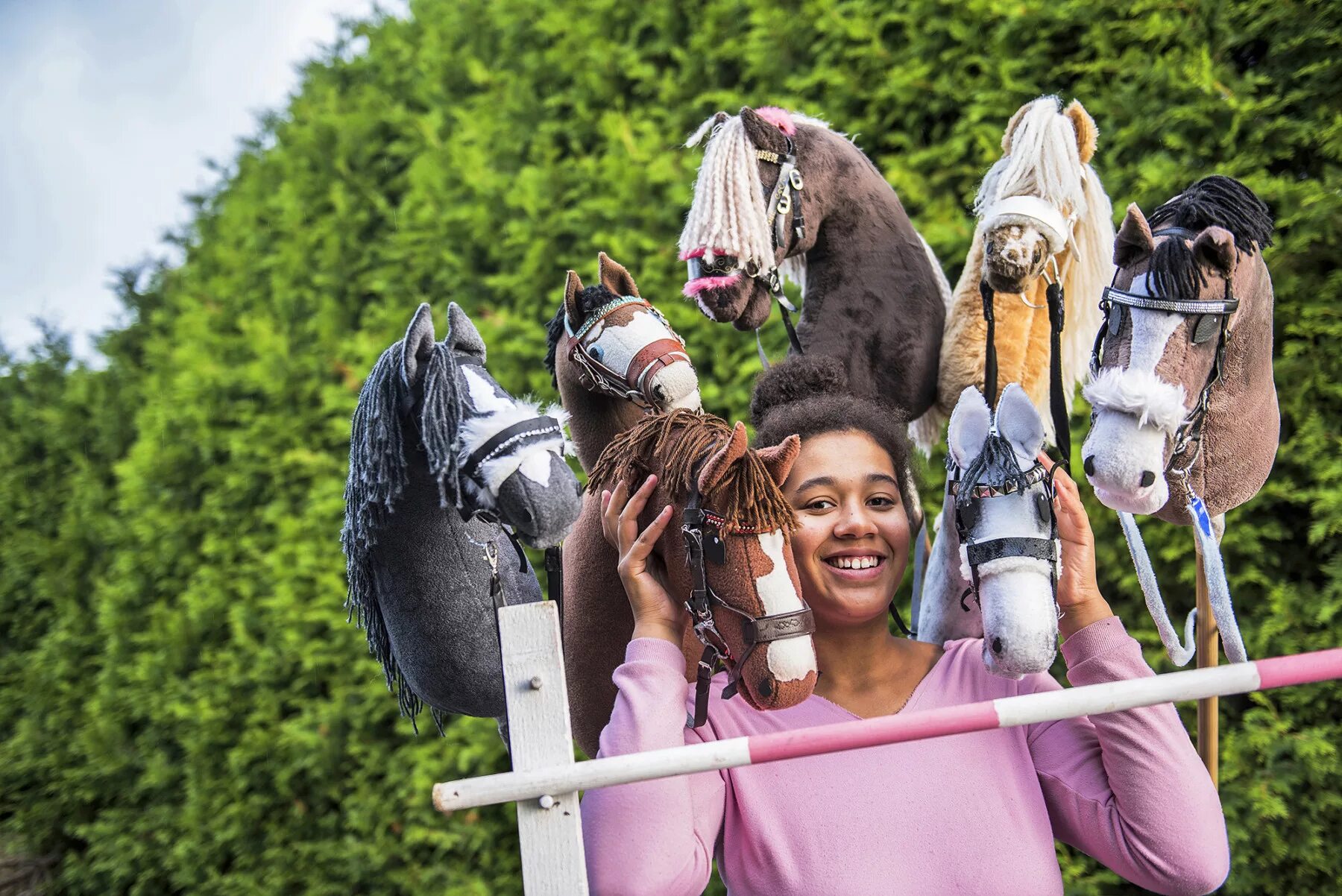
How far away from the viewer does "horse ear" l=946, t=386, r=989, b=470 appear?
168 centimetres

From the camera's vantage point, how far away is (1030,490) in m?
1.58

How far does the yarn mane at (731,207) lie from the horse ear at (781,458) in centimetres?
44

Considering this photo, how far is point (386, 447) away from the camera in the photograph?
1.69 m

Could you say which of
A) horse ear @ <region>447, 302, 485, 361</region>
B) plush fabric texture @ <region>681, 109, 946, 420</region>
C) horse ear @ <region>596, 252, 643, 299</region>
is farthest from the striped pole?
horse ear @ <region>596, 252, 643, 299</region>

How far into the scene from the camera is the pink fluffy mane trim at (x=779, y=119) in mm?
2049

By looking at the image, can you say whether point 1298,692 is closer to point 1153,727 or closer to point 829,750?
point 1153,727

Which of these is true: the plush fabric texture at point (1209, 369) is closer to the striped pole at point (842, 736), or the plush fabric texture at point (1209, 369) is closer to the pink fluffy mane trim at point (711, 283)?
the striped pole at point (842, 736)

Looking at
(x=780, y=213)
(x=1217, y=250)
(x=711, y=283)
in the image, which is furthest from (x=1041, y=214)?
(x=711, y=283)

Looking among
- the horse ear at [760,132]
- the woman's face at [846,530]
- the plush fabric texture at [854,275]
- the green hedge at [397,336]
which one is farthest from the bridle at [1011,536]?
the green hedge at [397,336]

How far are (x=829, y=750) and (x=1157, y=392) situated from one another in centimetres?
67

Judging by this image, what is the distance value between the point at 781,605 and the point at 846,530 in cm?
21

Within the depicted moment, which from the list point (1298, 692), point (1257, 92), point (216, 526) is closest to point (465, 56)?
point (216, 526)

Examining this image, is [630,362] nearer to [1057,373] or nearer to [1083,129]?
[1057,373]

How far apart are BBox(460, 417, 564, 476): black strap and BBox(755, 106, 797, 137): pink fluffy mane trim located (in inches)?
31.6
